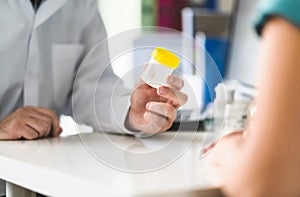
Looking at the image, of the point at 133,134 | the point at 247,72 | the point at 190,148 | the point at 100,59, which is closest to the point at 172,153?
the point at 190,148

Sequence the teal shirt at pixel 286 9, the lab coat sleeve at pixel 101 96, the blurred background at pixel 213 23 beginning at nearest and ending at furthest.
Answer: the teal shirt at pixel 286 9
the lab coat sleeve at pixel 101 96
the blurred background at pixel 213 23

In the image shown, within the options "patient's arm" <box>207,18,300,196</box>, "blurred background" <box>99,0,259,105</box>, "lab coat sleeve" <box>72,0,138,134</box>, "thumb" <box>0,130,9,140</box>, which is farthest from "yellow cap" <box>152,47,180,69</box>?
"blurred background" <box>99,0,259,105</box>

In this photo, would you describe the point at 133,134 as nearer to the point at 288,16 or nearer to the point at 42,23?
the point at 42,23

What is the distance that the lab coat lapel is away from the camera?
1.23 meters

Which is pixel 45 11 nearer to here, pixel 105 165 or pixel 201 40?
pixel 105 165

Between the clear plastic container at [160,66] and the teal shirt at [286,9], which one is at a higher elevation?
the teal shirt at [286,9]

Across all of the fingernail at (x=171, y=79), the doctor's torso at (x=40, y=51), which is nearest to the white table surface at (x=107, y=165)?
the fingernail at (x=171, y=79)

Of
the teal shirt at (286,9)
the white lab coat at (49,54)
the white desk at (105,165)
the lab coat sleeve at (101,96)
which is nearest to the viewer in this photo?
the teal shirt at (286,9)

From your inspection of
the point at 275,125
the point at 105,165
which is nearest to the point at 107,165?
the point at 105,165

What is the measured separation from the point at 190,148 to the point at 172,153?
56 millimetres

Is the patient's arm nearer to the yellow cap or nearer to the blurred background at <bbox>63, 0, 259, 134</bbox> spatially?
the blurred background at <bbox>63, 0, 259, 134</bbox>

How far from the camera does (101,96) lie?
0.96m

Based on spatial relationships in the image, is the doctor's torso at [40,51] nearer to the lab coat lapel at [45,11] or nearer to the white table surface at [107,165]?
the lab coat lapel at [45,11]

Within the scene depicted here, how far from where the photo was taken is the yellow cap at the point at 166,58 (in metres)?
0.78
